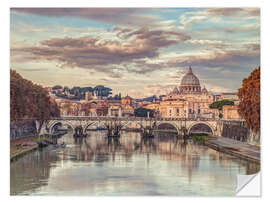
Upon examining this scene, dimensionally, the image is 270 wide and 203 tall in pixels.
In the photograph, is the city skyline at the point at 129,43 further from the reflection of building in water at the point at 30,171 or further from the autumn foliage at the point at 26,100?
the reflection of building in water at the point at 30,171

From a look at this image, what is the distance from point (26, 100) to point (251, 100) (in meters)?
10.6

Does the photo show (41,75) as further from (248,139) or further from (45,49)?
(248,139)

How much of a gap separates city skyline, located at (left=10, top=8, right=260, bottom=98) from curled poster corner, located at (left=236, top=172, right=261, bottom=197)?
4655 millimetres

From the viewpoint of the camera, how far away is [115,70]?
21484 millimetres

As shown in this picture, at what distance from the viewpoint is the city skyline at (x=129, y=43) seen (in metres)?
A: 15.7

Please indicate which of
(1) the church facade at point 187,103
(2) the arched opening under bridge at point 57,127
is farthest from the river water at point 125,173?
(1) the church facade at point 187,103

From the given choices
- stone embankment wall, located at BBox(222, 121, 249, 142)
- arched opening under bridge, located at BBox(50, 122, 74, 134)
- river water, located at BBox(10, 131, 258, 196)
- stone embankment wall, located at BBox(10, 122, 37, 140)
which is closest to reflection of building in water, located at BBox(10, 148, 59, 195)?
river water, located at BBox(10, 131, 258, 196)

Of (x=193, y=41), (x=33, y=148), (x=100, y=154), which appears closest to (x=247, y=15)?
(x=193, y=41)

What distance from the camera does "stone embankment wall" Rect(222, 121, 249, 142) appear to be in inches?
1034

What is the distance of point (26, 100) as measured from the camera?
77.5 ft

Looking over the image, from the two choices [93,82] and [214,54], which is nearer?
[214,54]

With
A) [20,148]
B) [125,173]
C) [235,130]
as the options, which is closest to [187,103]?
[235,130]

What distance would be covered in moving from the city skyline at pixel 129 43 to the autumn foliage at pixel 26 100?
4.81 ft

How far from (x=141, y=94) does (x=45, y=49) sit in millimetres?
8098
